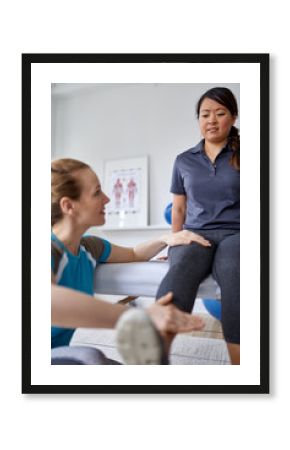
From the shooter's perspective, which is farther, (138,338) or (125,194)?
(125,194)

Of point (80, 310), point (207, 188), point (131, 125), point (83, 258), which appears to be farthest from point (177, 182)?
A: point (80, 310)

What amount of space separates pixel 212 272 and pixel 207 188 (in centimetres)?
23

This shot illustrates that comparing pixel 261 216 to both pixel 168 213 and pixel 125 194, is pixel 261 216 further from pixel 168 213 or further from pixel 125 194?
pixel 125 194

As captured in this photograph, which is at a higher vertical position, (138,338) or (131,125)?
(131,125)

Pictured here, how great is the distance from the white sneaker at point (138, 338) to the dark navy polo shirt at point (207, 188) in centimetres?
29

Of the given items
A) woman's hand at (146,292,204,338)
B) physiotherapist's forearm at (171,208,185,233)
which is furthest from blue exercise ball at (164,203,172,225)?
woman's hand at (146,292,204,338)

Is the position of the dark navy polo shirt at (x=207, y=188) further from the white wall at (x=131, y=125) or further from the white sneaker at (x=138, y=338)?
the white sneaker at (x=138, y=338)

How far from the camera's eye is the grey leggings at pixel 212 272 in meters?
1.18

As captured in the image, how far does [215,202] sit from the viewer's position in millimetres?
1215
